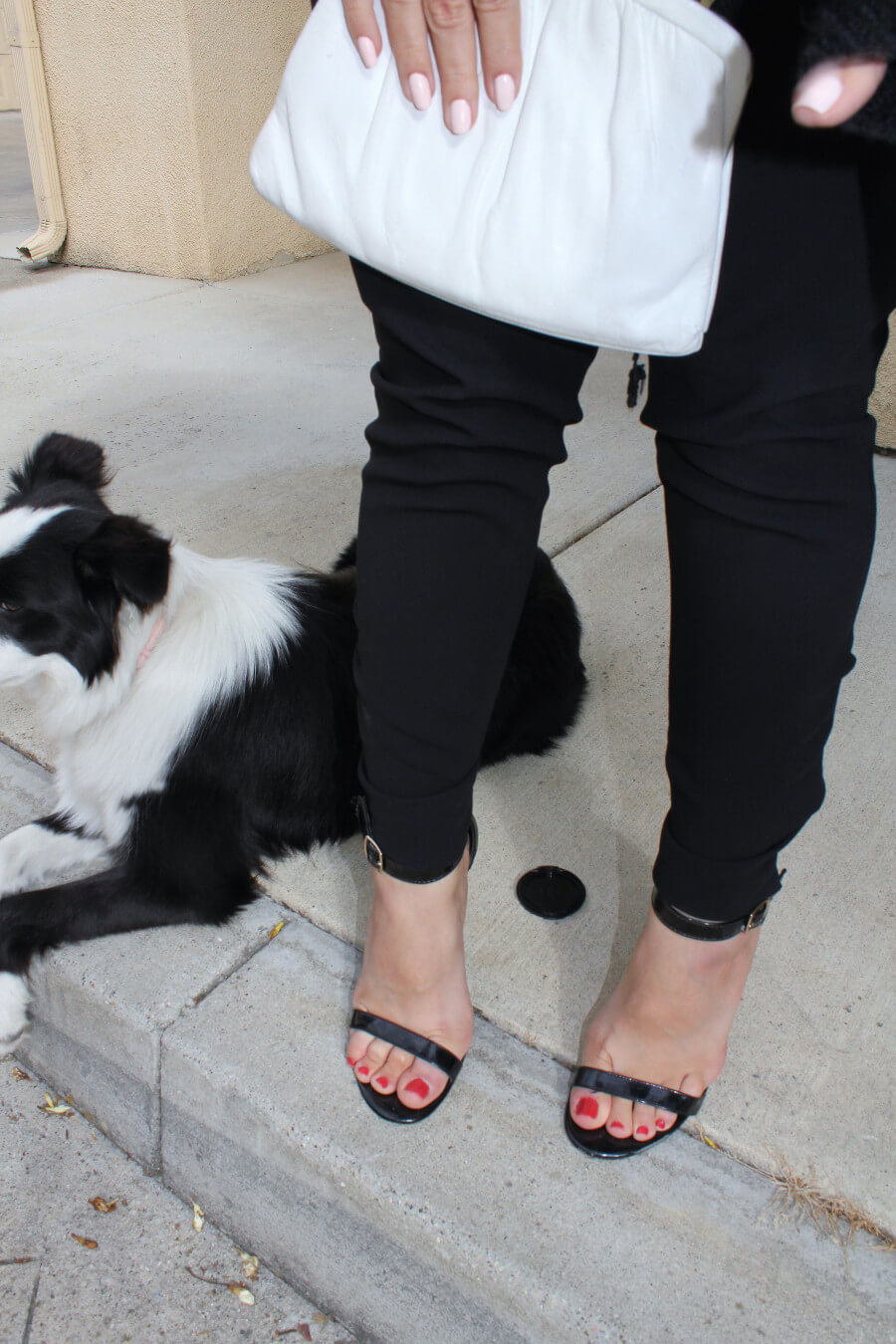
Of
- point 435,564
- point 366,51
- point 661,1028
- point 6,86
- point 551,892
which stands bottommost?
point 551,892

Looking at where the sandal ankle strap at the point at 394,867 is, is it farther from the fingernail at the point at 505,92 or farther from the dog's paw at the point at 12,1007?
the fingernail at the point at 505,92

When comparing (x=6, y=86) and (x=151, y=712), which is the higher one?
(x=6, y=86)

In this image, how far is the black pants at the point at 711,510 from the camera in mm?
1027

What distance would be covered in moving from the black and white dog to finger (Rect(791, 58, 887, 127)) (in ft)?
4.04

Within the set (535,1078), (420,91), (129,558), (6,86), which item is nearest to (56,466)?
(129,558)

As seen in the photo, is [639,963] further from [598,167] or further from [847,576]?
[598,167]

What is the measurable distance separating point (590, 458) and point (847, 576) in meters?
2.75

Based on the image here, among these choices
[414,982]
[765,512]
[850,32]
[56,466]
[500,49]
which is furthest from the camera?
[56,466]

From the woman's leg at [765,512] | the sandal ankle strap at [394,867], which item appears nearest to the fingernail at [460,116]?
the woman's leg at [765,512]

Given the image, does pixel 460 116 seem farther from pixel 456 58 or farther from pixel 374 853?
pixel 374 853

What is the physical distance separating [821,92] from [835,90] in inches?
0.4

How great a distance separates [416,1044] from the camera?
1527 mm

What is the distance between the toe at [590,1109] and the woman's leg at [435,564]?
0.21m

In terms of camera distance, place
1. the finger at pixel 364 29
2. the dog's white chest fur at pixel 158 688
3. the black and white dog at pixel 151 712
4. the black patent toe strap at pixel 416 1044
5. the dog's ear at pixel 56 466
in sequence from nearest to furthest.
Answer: the finger at pixel 364 29 → the black patent toe strap at pixel 416 1044 → the black and white dog at pixel 151 712 → the dog's white chest fur at pixel 158 688 → the dog's ear at pixel 56 466
